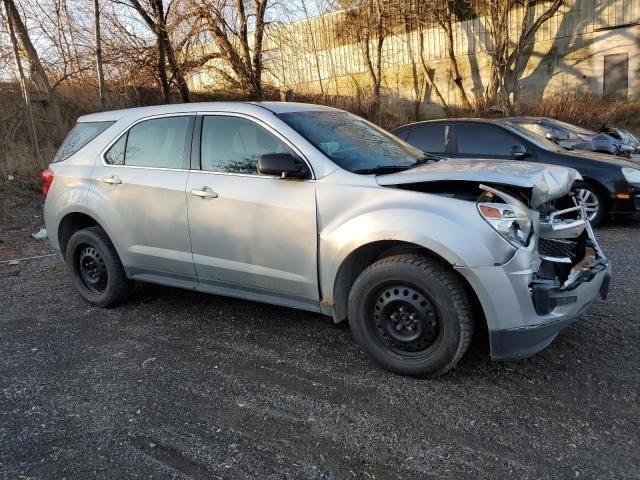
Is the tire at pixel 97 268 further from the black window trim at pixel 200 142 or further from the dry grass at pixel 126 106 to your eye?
the dry grass at pixel 126 106

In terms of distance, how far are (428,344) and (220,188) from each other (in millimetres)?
1979

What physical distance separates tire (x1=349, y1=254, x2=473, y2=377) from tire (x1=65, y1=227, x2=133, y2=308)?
254cm

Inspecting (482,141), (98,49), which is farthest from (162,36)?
(482,141)

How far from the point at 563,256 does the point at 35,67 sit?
1224 centimetres

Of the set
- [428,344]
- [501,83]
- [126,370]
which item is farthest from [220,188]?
[501,83]

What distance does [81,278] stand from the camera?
5.43 meters

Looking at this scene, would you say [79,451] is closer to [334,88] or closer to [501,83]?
[501,83]

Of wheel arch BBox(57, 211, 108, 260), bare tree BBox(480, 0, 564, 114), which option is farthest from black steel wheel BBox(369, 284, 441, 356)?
bare tree BBox(480, 0, 564, 114)

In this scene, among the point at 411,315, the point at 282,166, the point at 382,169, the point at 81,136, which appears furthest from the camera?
the point at 81,136

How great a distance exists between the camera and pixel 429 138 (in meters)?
8.55

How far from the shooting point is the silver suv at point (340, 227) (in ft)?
10.7

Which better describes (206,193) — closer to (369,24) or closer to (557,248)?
(557,248)

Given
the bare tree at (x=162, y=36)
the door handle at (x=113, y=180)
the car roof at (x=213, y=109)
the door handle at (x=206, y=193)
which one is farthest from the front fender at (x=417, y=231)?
the bare tree at (x=162, y=36)

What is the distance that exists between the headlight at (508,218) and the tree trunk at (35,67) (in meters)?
11.1
